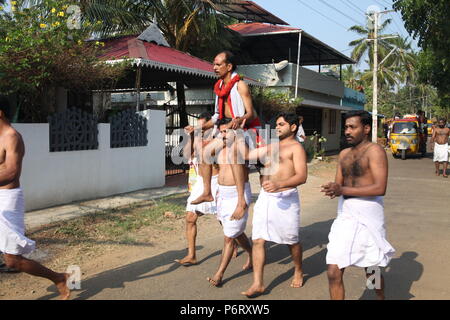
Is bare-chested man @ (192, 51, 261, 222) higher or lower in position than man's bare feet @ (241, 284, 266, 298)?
higher

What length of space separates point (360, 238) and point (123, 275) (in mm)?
2553

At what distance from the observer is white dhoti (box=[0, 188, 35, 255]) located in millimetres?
3533

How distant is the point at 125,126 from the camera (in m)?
9.84

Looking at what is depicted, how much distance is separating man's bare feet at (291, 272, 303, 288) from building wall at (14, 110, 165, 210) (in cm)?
514

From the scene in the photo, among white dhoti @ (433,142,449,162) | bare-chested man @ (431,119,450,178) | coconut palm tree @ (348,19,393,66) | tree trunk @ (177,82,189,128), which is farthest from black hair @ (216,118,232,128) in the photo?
coconut palm tree @ (348,19,393,66)

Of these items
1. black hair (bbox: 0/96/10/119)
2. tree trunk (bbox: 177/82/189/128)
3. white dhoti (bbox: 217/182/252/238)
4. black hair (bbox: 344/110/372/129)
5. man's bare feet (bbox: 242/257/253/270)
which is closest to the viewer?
black hair (bbox: 344/110/372/129)

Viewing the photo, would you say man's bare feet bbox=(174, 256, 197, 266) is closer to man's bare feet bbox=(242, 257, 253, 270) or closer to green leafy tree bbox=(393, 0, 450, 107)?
man's bare feet bbox=(242, 257, 253, 270)

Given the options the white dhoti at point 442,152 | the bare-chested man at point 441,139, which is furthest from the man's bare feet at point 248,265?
the white dhoti at point 442,152

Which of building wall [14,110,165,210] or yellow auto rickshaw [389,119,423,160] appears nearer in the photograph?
building wall [14,110,165,210]

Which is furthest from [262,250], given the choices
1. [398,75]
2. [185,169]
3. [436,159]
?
[398,75]

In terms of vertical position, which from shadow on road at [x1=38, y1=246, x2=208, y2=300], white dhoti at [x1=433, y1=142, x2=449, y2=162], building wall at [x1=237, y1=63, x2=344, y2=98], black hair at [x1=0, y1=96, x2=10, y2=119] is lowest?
shadow on road at [x1=38, y1=246, x2=208, y2=300]

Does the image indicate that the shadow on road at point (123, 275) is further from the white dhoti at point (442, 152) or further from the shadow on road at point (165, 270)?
the white dhoti at point (442, 152)

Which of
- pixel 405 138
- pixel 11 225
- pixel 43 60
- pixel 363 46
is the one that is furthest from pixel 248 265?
pixel 363 46

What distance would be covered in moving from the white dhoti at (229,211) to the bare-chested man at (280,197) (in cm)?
20
